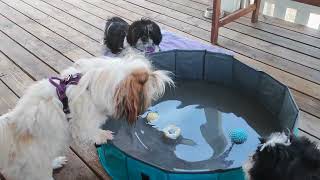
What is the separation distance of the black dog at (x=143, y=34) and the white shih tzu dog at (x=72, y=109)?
137 cm

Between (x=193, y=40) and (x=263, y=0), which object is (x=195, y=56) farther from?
(x=263, y=0)

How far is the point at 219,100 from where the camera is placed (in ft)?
9.29

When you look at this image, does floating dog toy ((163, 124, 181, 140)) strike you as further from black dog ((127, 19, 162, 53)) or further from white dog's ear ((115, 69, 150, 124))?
black dog ((127, 19, 162, 53))

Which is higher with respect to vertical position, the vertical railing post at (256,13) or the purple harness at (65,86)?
the purple harness at (65,86)

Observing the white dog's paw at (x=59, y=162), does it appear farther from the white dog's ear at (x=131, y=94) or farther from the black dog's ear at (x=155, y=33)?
the black dog's ear at (x=155, y=33)

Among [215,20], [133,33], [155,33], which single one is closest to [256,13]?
[215,20]

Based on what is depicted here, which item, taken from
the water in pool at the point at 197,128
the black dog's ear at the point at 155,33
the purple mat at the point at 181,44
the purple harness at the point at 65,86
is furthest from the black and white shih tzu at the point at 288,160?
the purple mat at the point at 181,44

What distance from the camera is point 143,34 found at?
3.14 m

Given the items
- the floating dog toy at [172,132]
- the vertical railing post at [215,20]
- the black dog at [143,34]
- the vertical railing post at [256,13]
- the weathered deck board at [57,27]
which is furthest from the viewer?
the vertical railing post at [256,13]

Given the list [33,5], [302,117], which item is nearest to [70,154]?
[302,117]

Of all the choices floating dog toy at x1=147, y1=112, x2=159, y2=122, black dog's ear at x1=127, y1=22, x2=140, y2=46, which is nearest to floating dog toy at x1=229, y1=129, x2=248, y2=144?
floating dog toy at x1=147, y1=112, x2=159, y2=122

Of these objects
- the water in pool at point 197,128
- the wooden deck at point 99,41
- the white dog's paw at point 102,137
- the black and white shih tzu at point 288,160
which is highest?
the black and white shih tzu at point 288,160

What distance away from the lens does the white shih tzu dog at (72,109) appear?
1.64 meters

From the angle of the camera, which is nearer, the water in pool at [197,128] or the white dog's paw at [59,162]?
the white dog's paw at [59,162]
